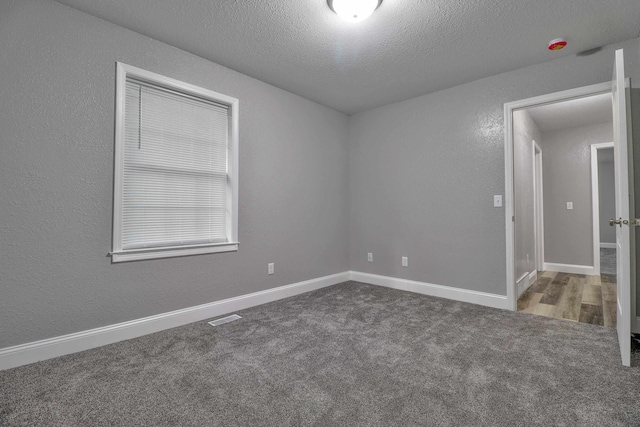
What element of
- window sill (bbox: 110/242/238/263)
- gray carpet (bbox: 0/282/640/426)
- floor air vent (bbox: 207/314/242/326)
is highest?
window sill (bbox: 110/242/238/263)

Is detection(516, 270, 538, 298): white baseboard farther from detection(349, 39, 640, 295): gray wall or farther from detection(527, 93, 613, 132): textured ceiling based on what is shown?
detection(527, 93, 613, 132): textured ceiling

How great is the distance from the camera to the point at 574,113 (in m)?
4.40

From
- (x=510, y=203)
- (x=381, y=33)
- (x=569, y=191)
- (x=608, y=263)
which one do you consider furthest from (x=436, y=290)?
(x=608, y=263)

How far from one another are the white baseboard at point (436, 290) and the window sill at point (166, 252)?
2010 mm

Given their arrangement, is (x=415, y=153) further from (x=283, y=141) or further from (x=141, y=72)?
(x=141, y=72)

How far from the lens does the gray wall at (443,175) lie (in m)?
3.11

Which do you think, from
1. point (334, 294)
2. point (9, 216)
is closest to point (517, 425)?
point (334, 294)

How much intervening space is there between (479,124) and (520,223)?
4.41 feet

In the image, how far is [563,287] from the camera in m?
4.11

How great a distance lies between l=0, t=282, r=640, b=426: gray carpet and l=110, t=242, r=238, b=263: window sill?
2.08ft

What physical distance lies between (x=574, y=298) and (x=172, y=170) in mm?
4521

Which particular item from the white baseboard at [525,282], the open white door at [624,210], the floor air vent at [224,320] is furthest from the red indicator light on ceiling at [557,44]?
the floor air vent at [224,320]

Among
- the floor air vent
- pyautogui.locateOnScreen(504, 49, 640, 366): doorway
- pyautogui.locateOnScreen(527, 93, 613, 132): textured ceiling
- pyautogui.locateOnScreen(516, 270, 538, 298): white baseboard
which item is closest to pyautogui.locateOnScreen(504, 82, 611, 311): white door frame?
pyautogui.locateOnScreen(504, 49, 640, 366): doorway

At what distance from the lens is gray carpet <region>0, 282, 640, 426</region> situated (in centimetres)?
151
